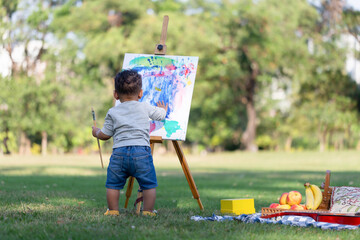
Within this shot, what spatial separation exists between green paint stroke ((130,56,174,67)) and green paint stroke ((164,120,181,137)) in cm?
94

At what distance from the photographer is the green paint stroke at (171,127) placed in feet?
22.2

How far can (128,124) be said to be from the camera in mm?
5629

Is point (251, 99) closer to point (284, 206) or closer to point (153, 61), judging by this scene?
point (153, 61)

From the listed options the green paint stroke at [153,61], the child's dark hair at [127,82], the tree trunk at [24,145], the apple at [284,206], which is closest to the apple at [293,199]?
the apple at [284,206]

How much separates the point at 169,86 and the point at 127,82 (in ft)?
4.95

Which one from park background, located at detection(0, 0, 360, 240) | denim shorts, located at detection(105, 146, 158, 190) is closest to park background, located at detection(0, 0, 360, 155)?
park background, located at detection(0, 0, 360, 240)

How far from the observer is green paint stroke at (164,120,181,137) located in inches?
267

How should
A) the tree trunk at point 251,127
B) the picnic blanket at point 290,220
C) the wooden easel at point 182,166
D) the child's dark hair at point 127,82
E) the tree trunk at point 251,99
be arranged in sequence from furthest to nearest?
the tree trunk at point 251,127 → the tree trunk at point 251,99 → the wooden easel at point 182,166 → the child's dark hair at point 127,82 → the picnic blanket at point 290,220

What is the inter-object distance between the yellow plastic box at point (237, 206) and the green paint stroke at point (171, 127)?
3.92 feet

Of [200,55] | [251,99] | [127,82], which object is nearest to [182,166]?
[127,82]

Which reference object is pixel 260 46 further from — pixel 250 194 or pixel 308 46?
pixel 250 194

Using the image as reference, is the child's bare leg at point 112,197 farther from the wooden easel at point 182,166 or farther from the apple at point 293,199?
the apple at point 293,199

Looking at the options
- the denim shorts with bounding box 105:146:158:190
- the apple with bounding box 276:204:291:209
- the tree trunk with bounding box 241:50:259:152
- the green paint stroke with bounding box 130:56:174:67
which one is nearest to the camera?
the denim shorts with bounding box 105:146:158:190

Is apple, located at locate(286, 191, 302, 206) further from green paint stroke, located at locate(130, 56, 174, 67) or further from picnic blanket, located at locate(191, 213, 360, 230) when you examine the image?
green paint stroke, located at locate(130, 56, 174, 67)
